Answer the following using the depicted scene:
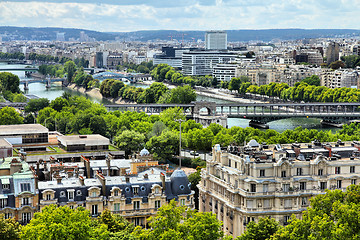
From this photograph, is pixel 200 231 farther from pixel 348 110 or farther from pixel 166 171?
pixel 348 110

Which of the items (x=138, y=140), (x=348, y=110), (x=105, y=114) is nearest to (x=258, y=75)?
(x=348, y=110)

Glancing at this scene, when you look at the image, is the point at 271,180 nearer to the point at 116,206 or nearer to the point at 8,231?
the point at 116,206

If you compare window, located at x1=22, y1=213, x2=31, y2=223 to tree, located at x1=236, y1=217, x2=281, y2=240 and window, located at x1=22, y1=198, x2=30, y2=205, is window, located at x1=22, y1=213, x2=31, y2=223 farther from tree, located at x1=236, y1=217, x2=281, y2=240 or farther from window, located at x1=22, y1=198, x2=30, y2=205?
tree, located at x1=236, y1=217, x2=281, y2=240

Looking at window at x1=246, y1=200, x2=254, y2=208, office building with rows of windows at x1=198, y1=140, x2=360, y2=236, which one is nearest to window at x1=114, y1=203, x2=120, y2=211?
office building with rows of windows at x1=198, y1=140, x2=360, y2=236

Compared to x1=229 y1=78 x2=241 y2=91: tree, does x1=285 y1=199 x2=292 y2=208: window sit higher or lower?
higher

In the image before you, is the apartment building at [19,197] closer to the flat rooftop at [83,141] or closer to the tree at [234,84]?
the flat rooftop at [83,141]

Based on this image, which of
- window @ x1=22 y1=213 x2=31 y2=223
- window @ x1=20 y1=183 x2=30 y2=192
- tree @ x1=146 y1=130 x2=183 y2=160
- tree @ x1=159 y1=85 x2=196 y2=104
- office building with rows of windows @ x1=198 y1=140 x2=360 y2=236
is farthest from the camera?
tree @ x1=159 y1=85 x2=196 y2=104

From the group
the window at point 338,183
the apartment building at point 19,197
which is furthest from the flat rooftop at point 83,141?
the window at point 338,183
